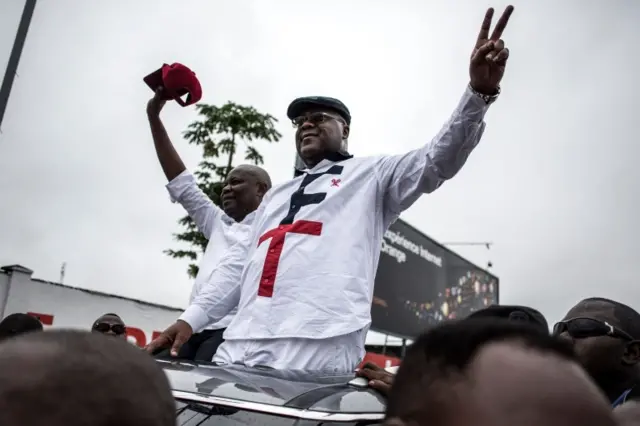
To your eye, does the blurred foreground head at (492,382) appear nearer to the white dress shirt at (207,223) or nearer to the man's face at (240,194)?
the white dress shirt at (207,223)

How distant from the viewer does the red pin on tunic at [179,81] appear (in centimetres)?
350

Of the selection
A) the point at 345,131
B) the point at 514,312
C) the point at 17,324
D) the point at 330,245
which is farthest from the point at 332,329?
the point at 17,324

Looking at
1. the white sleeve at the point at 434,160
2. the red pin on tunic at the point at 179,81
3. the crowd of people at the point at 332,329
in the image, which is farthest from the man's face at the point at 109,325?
the white sleeve at the point at 434,160

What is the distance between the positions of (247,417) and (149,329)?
10.8 m

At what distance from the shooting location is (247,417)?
1.52 metres

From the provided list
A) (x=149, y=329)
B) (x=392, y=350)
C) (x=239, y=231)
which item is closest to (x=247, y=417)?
(x=239, y=231)

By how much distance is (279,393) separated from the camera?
63.4 inches

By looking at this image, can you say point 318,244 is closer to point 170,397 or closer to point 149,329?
point 170,397

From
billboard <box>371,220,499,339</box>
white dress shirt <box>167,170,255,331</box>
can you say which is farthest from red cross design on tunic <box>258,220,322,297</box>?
billboard <box>371,220,499,339</box>

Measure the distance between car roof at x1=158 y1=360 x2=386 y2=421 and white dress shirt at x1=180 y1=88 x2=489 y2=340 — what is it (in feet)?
1.67

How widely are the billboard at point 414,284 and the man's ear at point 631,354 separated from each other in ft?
29.2

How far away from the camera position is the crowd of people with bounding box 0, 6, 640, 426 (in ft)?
2.30

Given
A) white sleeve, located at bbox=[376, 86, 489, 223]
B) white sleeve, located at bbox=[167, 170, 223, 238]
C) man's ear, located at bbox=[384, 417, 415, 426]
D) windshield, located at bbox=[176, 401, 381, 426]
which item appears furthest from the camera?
white sleeve, located at bbox=[167, 170, 223, 238]

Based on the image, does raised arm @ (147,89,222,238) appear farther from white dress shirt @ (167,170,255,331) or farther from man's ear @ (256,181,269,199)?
man's ear @ (256,181,269,199)
